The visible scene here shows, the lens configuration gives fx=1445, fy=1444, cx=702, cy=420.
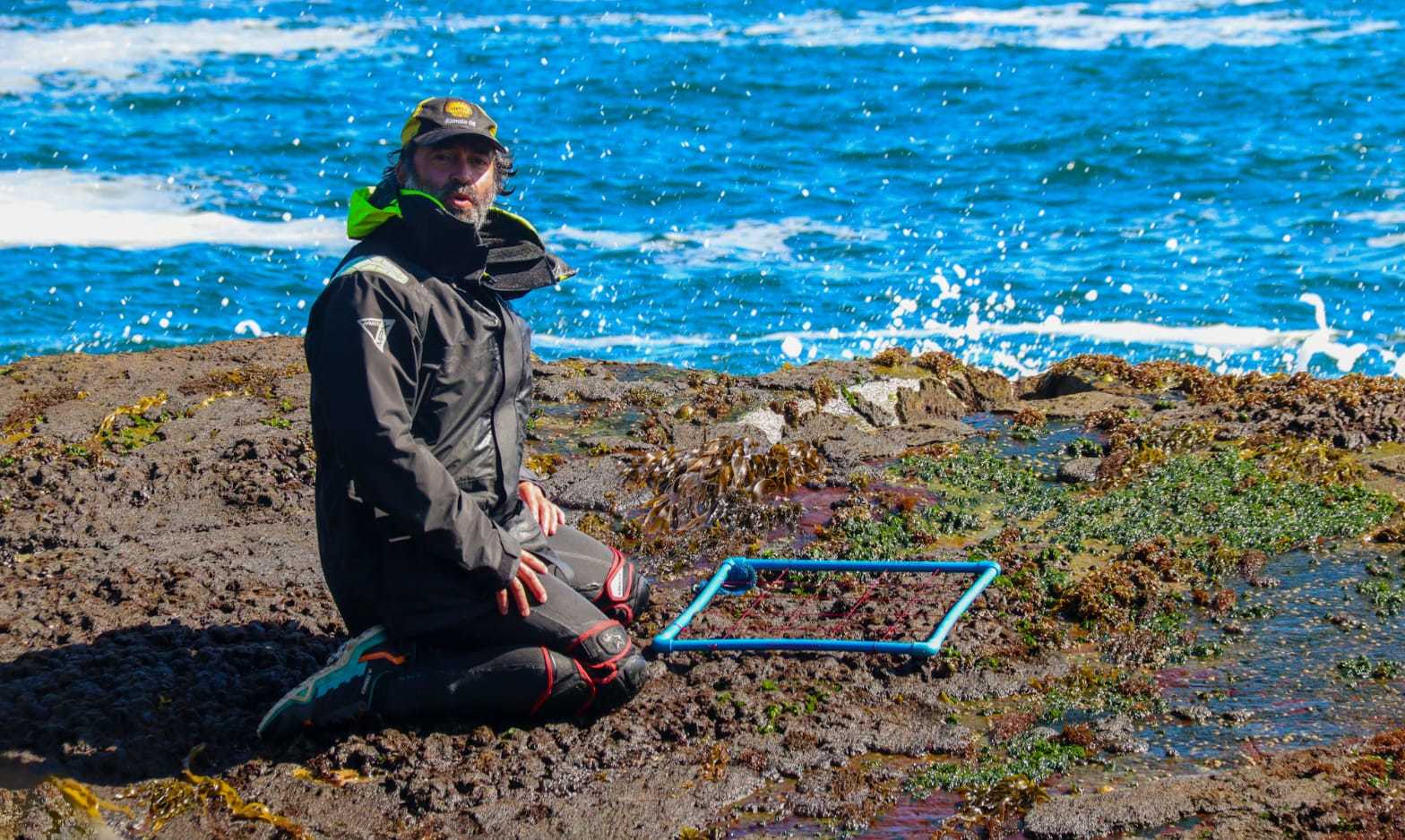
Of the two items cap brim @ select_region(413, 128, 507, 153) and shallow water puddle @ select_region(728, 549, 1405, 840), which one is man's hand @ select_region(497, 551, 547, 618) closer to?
shallow water puddle @ select_region(728, 549, 1405, 840)

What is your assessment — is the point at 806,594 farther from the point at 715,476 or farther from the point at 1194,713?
the point at 1194,713

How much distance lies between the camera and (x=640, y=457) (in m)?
7.39

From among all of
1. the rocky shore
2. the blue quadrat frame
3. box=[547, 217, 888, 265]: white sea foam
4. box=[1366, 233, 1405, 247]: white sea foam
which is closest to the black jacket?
the rocky shore

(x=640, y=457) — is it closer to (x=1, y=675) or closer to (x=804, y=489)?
(x=804, y=489)

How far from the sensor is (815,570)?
20.0ft

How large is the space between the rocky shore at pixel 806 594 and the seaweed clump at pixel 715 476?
0.8 inches

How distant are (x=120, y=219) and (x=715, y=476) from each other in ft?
42.4

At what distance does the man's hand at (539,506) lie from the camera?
212 inches

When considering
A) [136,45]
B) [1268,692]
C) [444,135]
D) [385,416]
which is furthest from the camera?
[136,45]

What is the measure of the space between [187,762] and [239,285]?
39.9 feet

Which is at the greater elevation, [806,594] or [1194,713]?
[1194,713]

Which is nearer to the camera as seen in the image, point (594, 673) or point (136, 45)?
point (594, 673)

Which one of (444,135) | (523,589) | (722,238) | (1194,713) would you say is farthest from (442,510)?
(722,238)

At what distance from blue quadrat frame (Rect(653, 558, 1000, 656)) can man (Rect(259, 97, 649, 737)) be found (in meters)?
0.48
